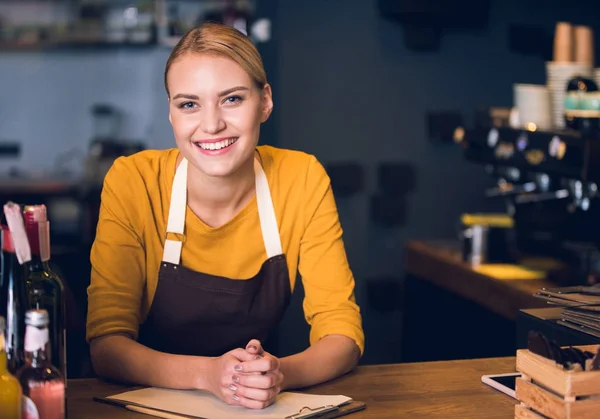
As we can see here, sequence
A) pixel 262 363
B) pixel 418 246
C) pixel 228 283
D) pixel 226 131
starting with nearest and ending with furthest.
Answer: pixel 262 363, pixel 226 131, pixel 228 283, pixel 418 246

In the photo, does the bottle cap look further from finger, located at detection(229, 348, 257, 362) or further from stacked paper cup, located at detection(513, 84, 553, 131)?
stacked paper cup, located at detection(513, 84, 553, 131)

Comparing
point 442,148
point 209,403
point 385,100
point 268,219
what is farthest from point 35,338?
point 442,148

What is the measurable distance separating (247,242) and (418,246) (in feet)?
5.38

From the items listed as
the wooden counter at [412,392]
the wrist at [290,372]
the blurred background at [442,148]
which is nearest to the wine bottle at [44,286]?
the wooden counter at [412,392]

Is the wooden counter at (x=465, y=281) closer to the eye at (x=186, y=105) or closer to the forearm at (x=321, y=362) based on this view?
the forearm at (x=321, y=362)

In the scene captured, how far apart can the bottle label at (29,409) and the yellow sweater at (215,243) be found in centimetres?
58

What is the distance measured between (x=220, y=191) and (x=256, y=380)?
63 centimetres

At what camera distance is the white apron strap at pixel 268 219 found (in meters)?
2.08

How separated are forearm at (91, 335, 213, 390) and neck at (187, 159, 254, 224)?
0.42 m

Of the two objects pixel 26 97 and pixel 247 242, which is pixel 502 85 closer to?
pixel 247 242

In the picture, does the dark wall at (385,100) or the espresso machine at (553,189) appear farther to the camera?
the dark wall at (385,100)

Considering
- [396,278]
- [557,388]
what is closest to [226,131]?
[557,388]

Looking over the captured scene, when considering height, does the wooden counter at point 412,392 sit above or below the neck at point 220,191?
below

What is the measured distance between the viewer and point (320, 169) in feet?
7.04
